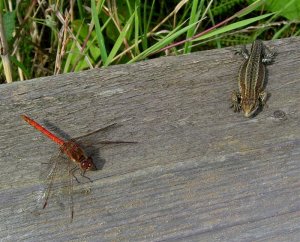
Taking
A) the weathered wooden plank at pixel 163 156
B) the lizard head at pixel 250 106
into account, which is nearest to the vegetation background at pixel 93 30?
the weathered wooden plank at pixel 163 156

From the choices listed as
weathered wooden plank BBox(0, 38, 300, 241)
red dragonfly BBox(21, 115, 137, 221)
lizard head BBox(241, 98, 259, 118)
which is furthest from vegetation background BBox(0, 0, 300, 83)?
red dragonfly BBox(21, 115, 137, 221)

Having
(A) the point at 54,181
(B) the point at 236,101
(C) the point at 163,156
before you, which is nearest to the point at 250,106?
(B) the point at 236,101

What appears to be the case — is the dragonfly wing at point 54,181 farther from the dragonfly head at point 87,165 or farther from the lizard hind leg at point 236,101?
the lizard hind leg at point 236,101

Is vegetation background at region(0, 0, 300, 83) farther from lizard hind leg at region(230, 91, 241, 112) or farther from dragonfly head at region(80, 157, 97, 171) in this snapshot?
dragonfly head at region(80, 157, 97, 171)

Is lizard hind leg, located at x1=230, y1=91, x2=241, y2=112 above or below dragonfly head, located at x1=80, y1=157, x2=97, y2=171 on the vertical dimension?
above

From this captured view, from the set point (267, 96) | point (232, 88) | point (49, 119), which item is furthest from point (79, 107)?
point (267, 96)

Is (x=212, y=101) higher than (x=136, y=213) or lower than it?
higher

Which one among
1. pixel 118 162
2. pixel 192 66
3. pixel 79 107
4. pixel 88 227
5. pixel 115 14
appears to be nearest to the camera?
pixel 88 227

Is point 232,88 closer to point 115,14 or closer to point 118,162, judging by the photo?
point 118,162
